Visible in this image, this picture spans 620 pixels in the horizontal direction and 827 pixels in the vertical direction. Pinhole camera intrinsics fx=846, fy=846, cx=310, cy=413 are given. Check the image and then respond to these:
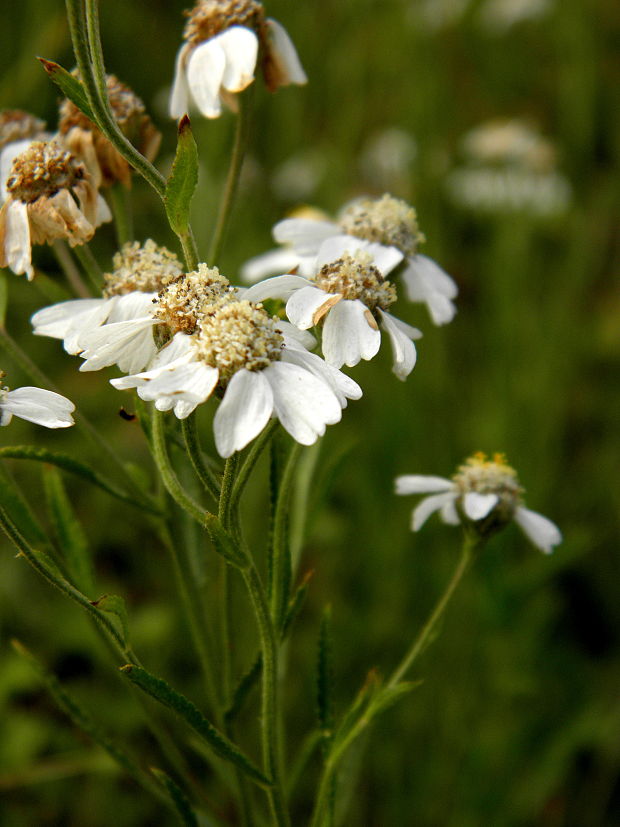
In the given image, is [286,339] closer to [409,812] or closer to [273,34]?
[273,34]

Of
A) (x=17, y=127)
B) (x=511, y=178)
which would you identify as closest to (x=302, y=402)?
(x=17, y=127)

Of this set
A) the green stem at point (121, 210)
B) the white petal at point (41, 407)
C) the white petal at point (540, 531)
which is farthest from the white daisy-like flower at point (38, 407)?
the white petal at point (540, 531)

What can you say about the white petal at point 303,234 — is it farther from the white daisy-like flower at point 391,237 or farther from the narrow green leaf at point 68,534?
the narrow green leaf at point 68,534

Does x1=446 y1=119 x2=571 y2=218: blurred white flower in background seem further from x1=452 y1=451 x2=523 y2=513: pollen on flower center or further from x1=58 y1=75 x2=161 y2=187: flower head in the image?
x1=58 y1=75 x2=161 y2=187: flower head


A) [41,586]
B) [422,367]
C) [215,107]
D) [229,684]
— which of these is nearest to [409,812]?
[229,684]

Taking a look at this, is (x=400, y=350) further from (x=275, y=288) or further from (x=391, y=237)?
(x=391, y=237)

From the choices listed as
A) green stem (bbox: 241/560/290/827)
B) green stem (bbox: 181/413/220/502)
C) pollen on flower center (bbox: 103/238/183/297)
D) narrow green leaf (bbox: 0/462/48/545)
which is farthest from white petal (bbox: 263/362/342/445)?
narrow green leaf (bbox: 0/462/48/545)
